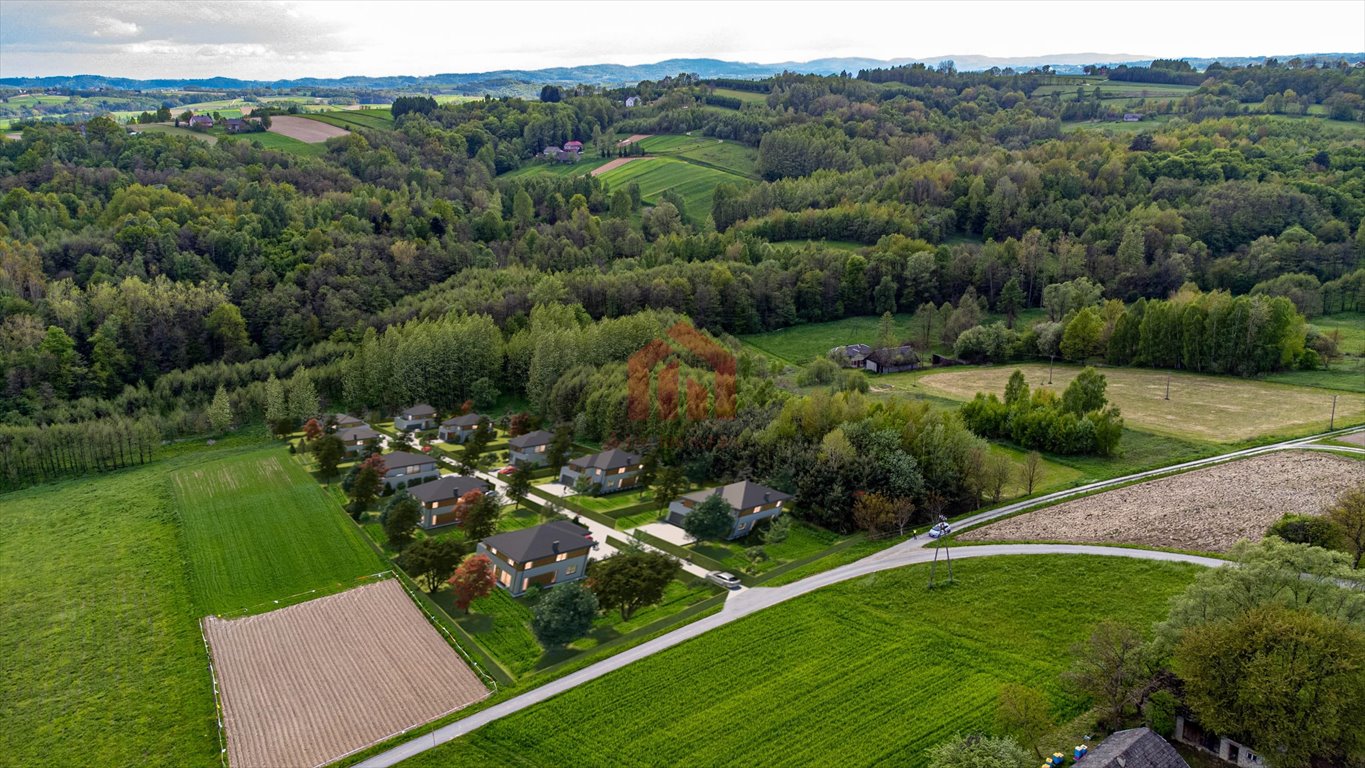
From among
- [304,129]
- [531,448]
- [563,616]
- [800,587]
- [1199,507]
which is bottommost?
[531,448]

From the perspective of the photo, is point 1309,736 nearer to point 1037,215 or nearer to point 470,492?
point 470,492

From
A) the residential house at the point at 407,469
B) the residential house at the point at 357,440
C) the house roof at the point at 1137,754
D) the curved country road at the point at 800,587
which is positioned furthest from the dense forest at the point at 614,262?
the house roof at the point at 1137,754

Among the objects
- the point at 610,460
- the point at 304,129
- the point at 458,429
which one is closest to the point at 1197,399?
the point at 610,460

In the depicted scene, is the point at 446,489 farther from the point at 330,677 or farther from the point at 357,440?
the point at 330,677

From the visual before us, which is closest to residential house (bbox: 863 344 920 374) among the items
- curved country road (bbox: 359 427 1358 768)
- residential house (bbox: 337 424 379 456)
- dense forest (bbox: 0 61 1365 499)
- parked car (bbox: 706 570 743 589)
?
dense forest (bbox: 0 61 1365 499)

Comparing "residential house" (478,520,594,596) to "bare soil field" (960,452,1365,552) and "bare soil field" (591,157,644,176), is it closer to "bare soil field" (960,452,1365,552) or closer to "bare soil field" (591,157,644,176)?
"bare soil field" (960,452,1365,552)

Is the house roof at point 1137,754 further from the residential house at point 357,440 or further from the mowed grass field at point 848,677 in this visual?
the residential house at point 357,440

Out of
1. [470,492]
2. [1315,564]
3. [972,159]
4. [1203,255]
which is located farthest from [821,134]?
[1315,564]

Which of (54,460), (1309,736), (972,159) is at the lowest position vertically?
(54,460)
